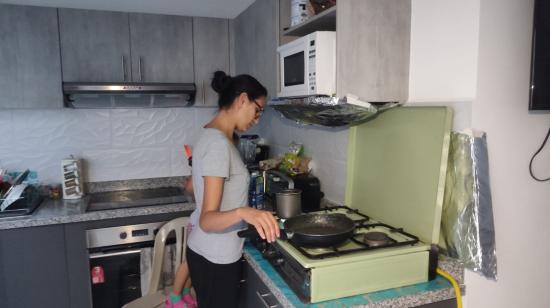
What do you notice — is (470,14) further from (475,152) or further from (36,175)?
(36,175)

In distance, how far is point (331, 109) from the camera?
4.62 feet

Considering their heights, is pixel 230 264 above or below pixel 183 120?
below

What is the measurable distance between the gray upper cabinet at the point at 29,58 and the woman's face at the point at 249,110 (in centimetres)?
129

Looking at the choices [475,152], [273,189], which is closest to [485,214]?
[475,152]

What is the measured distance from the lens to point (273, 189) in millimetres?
1971

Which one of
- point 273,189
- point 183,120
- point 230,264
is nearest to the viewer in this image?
point 230,264

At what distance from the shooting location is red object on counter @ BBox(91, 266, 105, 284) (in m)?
2.15

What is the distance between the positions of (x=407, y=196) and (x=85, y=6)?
1953 mm

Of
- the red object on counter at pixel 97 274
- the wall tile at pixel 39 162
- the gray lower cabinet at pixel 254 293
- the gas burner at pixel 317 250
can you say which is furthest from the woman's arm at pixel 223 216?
the wall tile at pixel 39 162

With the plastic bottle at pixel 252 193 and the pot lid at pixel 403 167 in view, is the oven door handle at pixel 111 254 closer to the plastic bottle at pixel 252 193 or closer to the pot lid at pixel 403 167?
the plastic bottle at pixel 252 193

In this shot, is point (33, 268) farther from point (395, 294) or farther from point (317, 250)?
point (395, 294)

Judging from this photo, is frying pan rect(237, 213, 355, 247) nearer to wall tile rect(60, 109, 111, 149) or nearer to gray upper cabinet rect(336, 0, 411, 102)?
gray upper cabinet rect(336, 0, 411, 102)

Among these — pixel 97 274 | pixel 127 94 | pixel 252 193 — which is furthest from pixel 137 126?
pixel 252 193

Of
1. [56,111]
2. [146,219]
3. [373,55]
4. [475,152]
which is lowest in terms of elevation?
[146,219]
